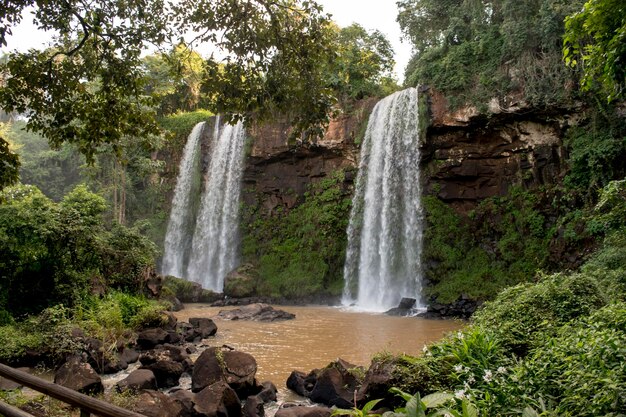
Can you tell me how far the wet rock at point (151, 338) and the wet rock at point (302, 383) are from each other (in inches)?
143

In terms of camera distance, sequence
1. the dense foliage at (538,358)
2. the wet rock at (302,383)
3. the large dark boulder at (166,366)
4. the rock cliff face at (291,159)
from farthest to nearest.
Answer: the rock cliff face at (291,159)
the large dark boulder at (166,366)
the wet rock at (302,383)
the dense foliage at (538,358)

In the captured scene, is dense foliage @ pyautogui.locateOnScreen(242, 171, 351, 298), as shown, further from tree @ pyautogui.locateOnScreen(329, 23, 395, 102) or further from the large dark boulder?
the large dark boulder

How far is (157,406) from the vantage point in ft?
17.1

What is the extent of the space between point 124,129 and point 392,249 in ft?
45.9

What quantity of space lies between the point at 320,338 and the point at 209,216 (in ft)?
49.5

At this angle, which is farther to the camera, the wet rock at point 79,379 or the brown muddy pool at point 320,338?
the brown muddy pool at point 320,338

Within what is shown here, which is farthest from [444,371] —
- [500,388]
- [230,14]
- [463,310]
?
[463,310]

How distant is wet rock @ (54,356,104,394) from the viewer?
19.9 ft

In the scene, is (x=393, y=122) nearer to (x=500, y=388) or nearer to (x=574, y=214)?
(x=574, y=214)

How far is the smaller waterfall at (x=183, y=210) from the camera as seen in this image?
25.6 metres

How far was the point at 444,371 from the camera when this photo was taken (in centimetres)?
540

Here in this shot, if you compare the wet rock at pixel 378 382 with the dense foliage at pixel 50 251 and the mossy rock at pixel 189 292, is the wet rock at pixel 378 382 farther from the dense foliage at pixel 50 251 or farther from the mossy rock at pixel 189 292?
the mossy rock at pixel 189 292

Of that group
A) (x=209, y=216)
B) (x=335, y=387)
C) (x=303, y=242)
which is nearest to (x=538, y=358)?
(x=335, y=387)

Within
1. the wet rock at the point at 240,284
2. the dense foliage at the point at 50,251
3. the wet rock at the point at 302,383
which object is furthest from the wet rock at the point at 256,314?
the wet rock at the point at 302,383
